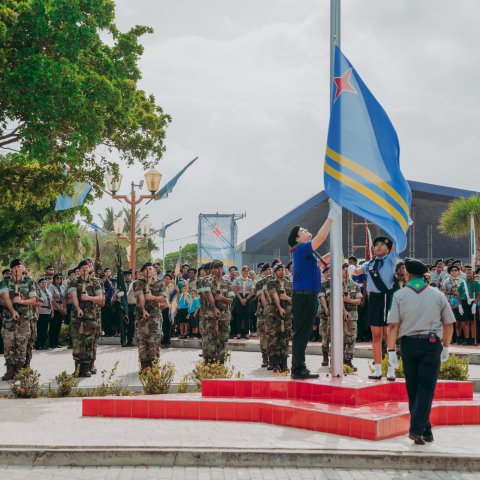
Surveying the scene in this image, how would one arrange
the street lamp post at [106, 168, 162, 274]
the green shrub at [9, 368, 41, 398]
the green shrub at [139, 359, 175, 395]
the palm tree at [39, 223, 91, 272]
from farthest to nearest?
the palm tree at [39, 223, 91, 272]
the street lamp post at [106, 168, 162, 274]
the green shrub at [9, 368, 41, 398]
the green shrub at [139, 359, 175, 395]

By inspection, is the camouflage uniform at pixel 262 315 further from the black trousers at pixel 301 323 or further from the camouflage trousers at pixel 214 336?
the black trousers at pixel 301 323

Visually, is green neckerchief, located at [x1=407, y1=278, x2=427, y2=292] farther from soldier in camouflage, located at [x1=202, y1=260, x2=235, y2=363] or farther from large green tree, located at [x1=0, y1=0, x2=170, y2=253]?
large green tree, located at [x1=0, y1=0, x2=170, y2=253]

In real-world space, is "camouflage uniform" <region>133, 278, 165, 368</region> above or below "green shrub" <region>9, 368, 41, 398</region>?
above

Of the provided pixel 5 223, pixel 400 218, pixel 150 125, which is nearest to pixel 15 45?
pixel 150 125

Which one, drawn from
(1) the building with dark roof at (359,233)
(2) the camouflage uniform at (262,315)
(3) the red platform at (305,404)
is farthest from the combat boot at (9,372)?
(1) the building with dark roof at (359,233)

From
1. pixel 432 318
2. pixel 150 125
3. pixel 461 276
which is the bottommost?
pixel 432 318

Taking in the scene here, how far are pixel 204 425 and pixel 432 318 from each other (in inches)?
105

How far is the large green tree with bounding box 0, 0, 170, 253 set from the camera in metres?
15.6

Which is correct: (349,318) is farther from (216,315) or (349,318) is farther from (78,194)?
(78,194)

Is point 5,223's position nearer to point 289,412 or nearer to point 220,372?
point 220,372

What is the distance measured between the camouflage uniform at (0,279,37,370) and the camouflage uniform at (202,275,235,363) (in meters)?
3.00

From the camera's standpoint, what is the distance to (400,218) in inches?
371

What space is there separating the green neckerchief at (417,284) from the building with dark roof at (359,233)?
3033 cm

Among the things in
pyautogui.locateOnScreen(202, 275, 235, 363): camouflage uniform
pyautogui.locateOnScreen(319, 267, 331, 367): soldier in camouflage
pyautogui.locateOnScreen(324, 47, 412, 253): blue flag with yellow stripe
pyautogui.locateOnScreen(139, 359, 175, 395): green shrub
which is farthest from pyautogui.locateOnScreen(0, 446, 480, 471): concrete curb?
pyautogui.locateOnScreen(319, 267, 331, 367): soldier in camouflage
